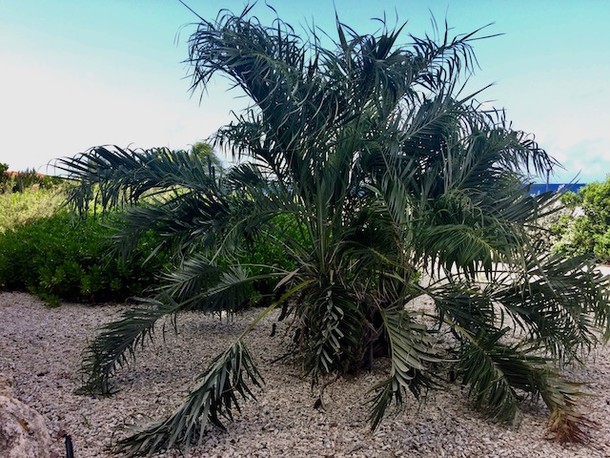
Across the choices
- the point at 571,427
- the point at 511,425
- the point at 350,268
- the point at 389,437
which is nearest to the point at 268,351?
the point at 350,268

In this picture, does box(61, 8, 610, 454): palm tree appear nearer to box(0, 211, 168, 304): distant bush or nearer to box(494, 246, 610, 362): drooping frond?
box(494, 246, 610, 362): drooping frond

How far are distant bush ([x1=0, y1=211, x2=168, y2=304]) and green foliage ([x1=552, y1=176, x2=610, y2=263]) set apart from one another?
8.12 metres

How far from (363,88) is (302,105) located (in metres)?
0.52

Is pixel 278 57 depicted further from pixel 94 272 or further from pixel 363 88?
pixel 94 272

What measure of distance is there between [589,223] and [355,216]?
29.4 ft

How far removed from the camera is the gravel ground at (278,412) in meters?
2.85

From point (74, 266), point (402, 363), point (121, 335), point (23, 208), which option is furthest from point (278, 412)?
point (23, 208)

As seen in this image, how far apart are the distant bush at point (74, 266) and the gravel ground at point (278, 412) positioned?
54.1 inches

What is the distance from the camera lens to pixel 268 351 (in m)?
4.59

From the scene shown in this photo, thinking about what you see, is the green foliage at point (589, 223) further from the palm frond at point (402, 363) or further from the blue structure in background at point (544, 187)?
the palm frond at point (402, 363)

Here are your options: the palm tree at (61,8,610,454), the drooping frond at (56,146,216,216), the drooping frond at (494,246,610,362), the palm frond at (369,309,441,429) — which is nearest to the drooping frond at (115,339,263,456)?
the palm tree at (61,8,610,454)

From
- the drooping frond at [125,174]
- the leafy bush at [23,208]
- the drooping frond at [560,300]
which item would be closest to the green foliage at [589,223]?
the drooping frond at [560,300]

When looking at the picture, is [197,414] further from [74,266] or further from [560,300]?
[74,266]

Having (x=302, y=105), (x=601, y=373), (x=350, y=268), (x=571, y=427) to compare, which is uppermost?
(x=302, y=105)
